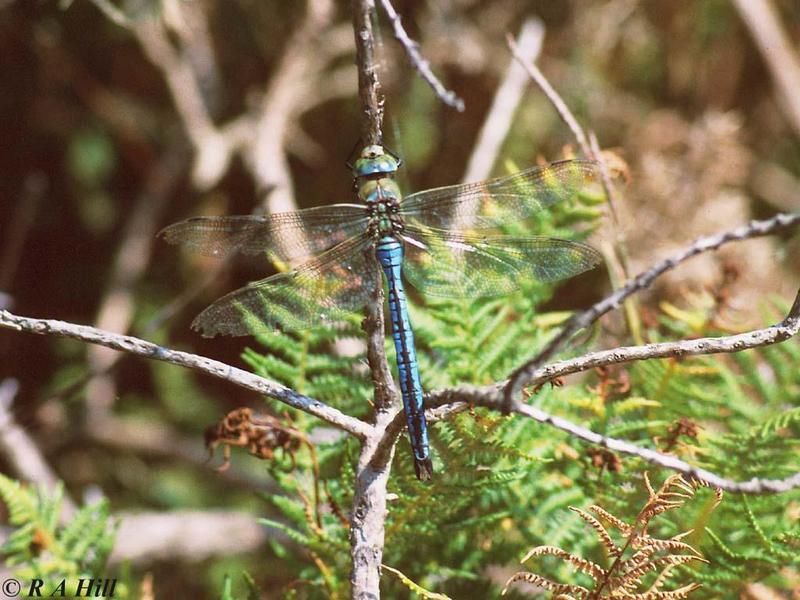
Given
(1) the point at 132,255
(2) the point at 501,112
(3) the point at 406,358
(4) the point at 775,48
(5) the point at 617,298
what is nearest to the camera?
(5) the point at 617,298

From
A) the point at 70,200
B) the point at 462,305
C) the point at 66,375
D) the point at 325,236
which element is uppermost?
the point at 70,200

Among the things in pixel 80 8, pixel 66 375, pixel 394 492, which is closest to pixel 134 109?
pixel 80 8

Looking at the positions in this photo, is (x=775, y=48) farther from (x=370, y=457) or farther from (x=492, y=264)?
(x=370, y=457)

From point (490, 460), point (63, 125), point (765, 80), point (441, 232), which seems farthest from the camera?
point (765, 80)

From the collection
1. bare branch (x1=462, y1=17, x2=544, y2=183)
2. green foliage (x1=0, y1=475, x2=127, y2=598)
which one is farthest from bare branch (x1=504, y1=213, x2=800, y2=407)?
bare branch (x1=462, y1=17, x2=544, y2=183)

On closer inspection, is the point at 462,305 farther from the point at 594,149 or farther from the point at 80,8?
the point at 80,8

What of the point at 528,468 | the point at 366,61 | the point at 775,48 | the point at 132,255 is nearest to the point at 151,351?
the point at 366,61

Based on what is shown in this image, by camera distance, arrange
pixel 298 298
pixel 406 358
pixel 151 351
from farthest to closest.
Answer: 1. pixel 298 298
2. pixel 406 358
3. pixel 151 351
